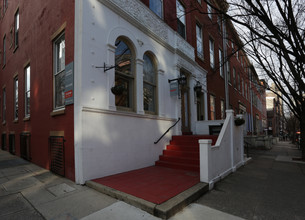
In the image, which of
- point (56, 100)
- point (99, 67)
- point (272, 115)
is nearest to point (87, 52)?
point (99, 67)

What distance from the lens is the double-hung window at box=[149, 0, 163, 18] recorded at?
829 centimetres

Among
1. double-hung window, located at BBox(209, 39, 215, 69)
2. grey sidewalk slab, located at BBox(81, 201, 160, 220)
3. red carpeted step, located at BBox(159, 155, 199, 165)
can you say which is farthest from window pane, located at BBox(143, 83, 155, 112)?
double-hung window, located at BBox(209, 39, 215, 69)

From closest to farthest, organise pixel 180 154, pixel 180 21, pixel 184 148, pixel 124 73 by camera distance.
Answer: pixel 124 73
pixel 180 154
pixel 184 148
pixel 180 21

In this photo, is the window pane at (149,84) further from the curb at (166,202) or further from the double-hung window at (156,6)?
the curb at (166,202)

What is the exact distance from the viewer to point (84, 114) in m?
4.80

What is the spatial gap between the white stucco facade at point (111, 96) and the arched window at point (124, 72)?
0.59ft

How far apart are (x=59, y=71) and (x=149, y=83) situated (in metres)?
3.23

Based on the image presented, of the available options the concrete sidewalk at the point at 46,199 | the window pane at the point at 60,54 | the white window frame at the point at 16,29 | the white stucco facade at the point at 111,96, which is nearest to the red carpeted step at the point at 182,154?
the white stucco facade at the point at 111,96

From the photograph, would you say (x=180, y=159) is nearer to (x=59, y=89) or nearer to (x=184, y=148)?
(x=184, y=148)

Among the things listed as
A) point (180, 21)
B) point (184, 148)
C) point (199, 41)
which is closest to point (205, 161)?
point (184, 148)

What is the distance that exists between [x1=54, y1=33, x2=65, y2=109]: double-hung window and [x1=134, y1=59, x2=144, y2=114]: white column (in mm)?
2369

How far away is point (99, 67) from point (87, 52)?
19.5 inches

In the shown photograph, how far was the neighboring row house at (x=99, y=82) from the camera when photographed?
5.06 metres

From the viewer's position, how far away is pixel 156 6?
8.59 m
